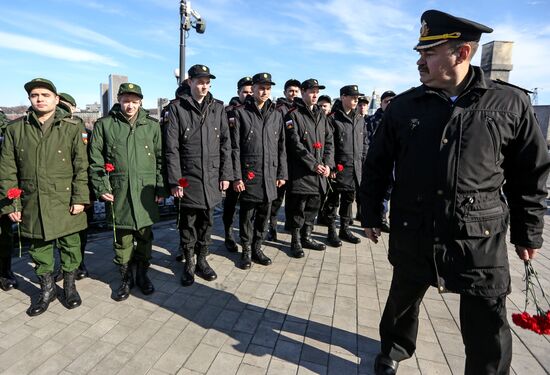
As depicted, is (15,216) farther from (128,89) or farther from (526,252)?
(526,252)

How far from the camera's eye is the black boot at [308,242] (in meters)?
5.01

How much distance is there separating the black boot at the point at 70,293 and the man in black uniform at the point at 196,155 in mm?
1048

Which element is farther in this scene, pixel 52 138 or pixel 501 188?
pixel 52 138

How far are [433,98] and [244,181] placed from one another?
2724 millimetres

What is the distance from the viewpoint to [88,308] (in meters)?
3.28

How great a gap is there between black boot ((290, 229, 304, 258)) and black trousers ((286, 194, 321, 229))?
88 millimetres

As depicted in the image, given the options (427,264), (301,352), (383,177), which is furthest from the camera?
(301,352)

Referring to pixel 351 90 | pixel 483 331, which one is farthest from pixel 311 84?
pixel 483 331

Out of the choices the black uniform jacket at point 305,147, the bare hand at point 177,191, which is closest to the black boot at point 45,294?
the bare hand at point 177,191

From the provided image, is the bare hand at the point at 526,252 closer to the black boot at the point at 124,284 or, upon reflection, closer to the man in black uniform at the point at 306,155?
the man in black uniform at the point at 306,155

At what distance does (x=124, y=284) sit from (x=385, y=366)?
2.68 m

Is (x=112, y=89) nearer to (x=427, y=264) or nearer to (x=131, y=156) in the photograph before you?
(x=131, y=156)

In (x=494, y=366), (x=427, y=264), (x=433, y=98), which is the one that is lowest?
(x=494, y=366)

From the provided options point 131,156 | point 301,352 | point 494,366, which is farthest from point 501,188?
point 131,156
